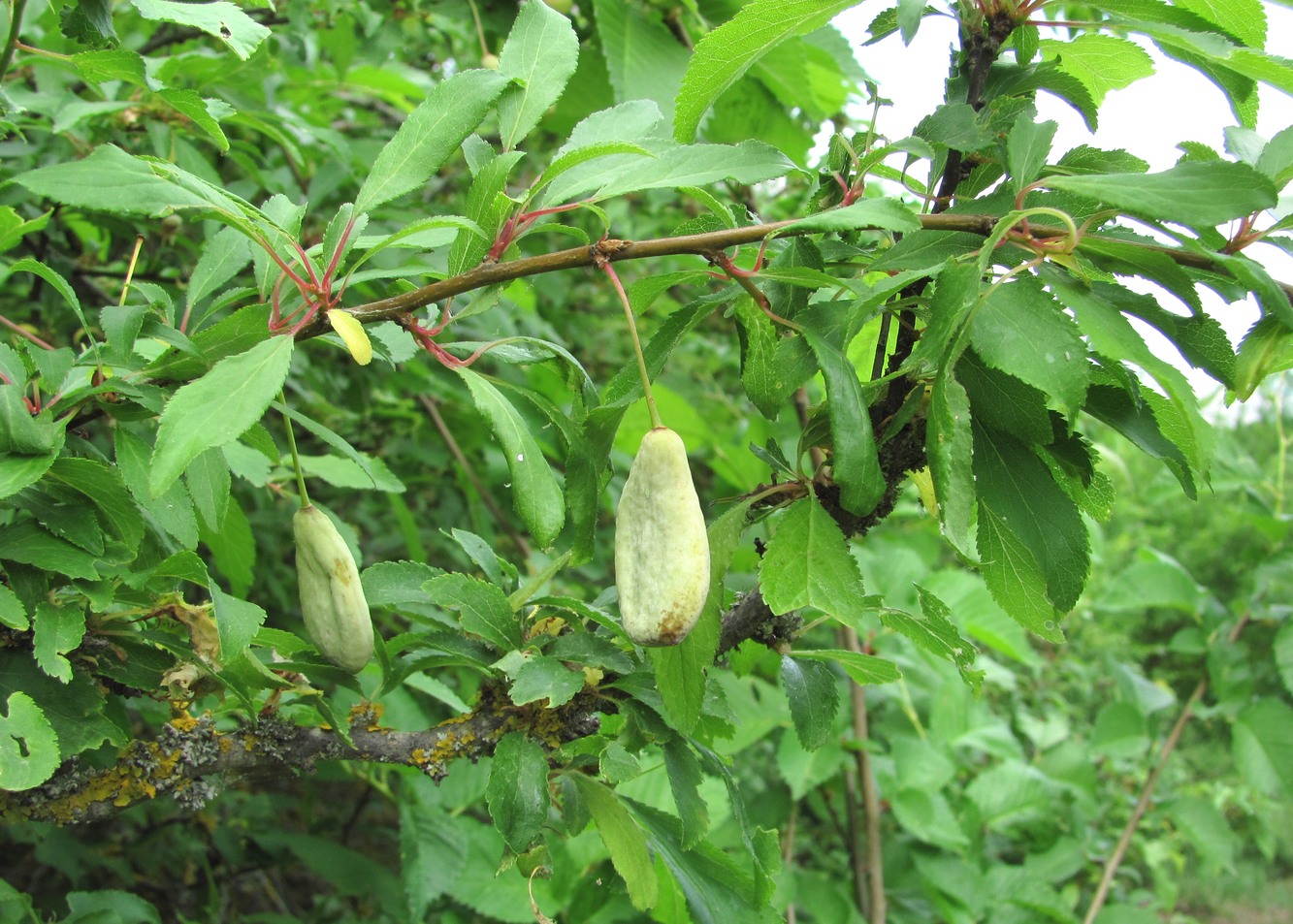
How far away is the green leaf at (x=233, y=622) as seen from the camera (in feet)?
2.65

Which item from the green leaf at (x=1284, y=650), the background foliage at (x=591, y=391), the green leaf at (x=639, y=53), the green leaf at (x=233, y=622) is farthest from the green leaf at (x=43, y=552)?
the green leaf at (x=1284, y=650)

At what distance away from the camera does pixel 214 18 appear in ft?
2.89

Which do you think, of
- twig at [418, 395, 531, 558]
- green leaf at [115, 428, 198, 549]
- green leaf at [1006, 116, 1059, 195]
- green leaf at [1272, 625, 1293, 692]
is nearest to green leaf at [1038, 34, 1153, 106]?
green leaf at [1006, 116, 1059, 195]

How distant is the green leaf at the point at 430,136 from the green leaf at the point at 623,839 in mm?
571

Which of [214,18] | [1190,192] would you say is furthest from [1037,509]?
[214,18]

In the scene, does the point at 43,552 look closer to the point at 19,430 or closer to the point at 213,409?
the point at 19,430

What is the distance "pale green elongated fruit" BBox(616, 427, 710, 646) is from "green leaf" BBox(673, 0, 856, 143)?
0.31 m

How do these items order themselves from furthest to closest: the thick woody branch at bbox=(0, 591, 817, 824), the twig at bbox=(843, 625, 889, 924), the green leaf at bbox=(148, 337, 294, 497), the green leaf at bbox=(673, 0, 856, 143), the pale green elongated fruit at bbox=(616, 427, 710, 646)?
the twig at bbox=(843, 625, 889, 924), the thick woody branch at bbox=(0, 591, 817, 824), the green leaf at bbox=(673, 0, 856, 143), the pale green elongated fruit at bbox=(616, 427, 710, 646), the green leaf at bbox=(148, 337, 294, 497)

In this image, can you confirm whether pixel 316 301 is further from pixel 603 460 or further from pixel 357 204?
pixel 603 460

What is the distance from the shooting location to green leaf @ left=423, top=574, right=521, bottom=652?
36.9 inches

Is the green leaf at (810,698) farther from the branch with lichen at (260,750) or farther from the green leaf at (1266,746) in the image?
the green leaf at (1266,746)

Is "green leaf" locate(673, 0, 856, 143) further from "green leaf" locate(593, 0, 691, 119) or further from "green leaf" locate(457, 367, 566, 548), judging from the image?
"green leaf" locate(593, 0, 691, 119)

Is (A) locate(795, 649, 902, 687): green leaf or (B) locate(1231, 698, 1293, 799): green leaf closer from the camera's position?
(A) locate(795, 649, 902, 687): green leaf

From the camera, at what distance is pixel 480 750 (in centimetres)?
99
